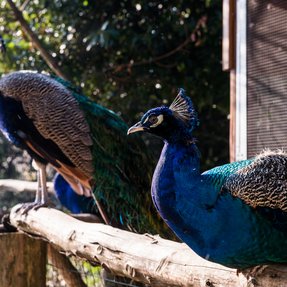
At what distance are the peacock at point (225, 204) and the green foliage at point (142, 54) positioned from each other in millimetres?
2163

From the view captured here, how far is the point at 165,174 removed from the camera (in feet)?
4.50

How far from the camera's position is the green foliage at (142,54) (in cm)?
357

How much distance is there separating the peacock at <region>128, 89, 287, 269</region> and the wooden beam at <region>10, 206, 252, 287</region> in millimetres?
53

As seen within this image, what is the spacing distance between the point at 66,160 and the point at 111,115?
30 cm

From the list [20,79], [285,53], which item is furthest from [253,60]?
[20,79]

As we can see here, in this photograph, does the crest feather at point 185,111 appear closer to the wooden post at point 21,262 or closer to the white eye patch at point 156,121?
the white eye patch at point 156,121

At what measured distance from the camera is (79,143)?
8.75 feet

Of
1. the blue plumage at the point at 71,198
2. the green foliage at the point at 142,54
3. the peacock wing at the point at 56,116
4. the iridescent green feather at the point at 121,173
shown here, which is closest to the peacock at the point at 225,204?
the iridescent green feather at the point at 121,173

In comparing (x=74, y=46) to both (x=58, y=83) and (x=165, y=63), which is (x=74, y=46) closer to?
(x=165, y=63)

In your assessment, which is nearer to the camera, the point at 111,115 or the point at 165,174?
the point at 165,174

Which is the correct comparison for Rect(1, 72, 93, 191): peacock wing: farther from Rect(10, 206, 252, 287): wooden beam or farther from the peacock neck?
the peacock neck

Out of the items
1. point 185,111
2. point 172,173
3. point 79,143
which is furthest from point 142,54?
point 172,173

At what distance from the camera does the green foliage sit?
3568 mm

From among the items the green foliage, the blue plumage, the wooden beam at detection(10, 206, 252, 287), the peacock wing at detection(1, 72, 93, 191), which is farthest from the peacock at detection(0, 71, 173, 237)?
the green foliage
